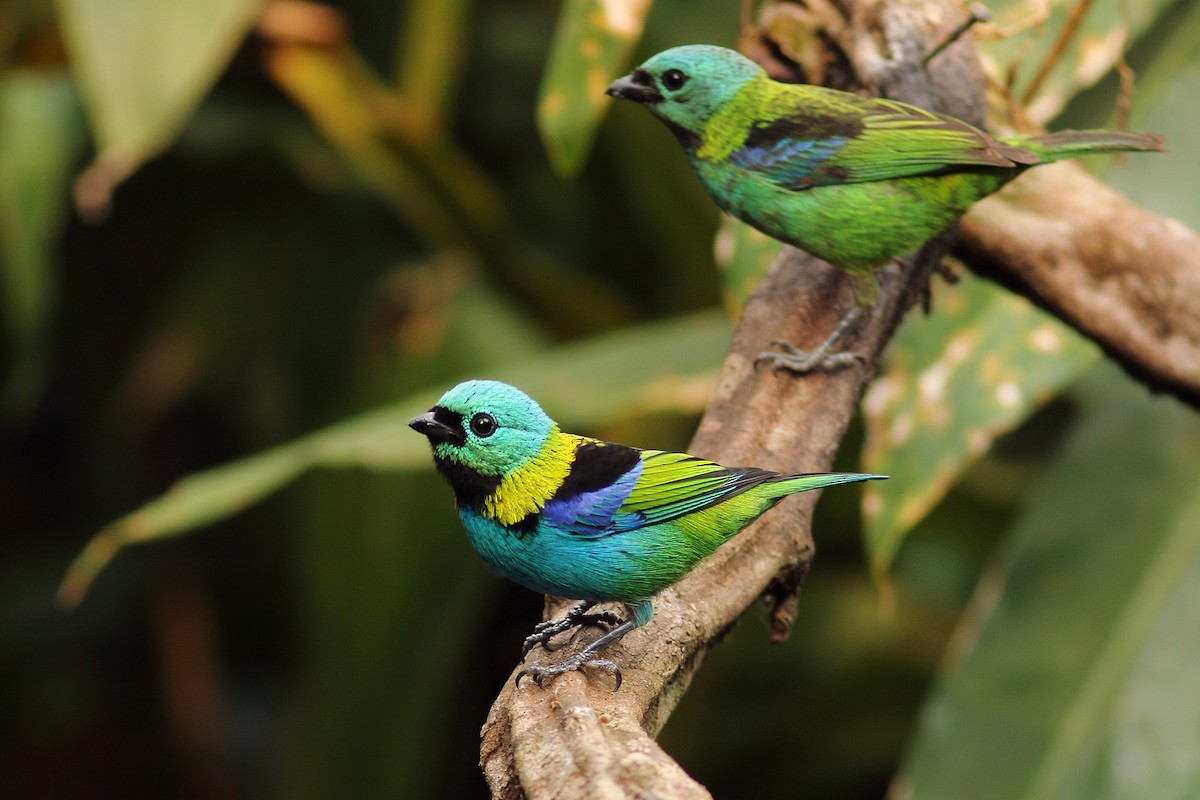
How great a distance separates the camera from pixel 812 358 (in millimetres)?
2389

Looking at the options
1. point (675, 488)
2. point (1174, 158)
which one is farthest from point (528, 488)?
point (1174, 158)

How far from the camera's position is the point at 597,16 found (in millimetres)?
2959

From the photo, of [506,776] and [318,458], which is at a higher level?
[506,776]

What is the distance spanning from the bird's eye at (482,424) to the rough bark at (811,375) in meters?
0.38

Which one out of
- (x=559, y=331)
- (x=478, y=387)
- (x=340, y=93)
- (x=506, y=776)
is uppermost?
(x=478, y=387)

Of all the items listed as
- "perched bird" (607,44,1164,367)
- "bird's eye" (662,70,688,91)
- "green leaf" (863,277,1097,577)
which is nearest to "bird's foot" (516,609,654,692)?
"perched bird" (607,44,1164,367)

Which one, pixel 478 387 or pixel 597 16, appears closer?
pixel 478 387

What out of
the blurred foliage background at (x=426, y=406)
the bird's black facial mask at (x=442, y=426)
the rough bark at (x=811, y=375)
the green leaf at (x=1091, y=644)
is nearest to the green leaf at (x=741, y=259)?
the blurred foliage background at (x=426, y=406)

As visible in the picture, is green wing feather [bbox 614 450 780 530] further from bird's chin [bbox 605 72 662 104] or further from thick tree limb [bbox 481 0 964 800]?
bird's chin [bbox 605 72 662 104]

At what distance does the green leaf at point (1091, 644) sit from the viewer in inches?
126

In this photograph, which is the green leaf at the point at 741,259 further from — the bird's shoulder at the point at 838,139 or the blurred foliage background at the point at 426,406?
the bird's shoulder at the point at 838,139

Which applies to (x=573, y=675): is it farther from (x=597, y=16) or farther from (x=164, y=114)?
(x=164, y=114)

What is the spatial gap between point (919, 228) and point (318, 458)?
5.10 ft

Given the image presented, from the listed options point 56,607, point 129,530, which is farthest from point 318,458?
point 56,607
